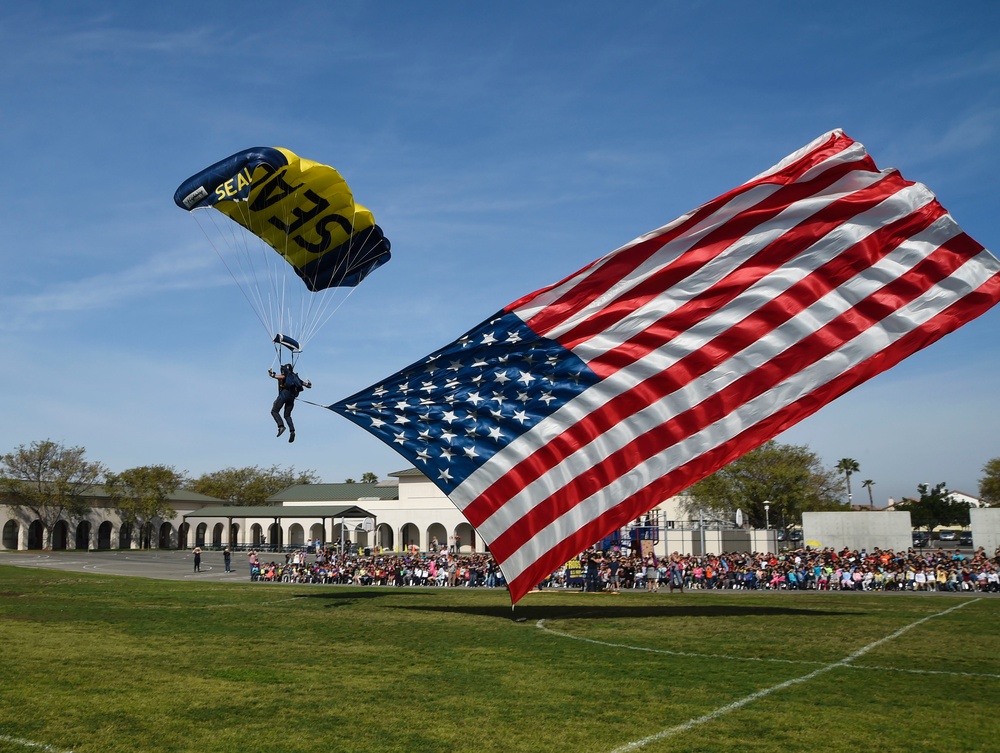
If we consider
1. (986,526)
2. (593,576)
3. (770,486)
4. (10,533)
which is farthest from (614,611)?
(10,533)

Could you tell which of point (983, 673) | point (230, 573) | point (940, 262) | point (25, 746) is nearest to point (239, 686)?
point (25, 746)

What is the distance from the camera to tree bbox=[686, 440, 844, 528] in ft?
215

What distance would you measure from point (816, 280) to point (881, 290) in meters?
1.01

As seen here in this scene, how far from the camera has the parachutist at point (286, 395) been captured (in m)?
17.9

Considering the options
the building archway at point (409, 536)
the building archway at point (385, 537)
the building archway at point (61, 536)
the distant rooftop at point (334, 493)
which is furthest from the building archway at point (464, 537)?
the building archway at point (61, 536)

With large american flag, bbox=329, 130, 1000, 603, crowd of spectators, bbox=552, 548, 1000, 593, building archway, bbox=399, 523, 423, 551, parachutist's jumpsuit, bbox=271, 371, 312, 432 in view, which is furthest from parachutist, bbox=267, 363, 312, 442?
building archway, bbox=399, 523, 423, 551

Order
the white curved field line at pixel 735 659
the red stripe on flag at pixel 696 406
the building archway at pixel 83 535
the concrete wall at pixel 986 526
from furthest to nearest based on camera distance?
the building archway at pixel 83 535, the concrete wall at pixel 986 526, the red stripe on flag at pixel 696 406, the white curved field line at pixel 735 659

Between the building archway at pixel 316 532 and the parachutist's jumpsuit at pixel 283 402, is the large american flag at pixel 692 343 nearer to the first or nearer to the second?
the parachutist's jumpsuit at pixel 283 402

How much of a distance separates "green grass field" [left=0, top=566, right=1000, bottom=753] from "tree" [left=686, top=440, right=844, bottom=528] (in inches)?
1833

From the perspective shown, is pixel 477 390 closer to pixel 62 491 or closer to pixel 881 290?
pixel 881 290

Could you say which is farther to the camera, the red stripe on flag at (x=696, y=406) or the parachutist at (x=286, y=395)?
the parachutist at (x=286, y=395)

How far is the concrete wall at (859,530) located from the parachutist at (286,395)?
29.7 m

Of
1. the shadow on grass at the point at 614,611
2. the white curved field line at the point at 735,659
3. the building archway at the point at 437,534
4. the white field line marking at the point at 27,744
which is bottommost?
the shadow on grass at the point at 614,611

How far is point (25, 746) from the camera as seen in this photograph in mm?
7695
